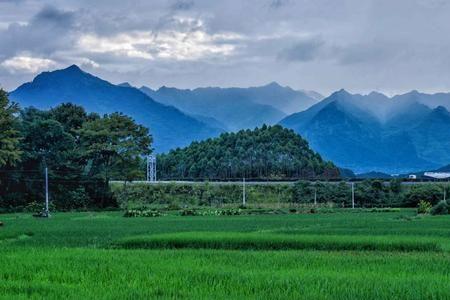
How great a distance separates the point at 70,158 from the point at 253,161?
3586 cm

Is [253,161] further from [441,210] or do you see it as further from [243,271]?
[243,271]

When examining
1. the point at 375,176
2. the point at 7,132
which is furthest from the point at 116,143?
the point at 375,176

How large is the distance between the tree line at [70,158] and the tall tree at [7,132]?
3.40 meters

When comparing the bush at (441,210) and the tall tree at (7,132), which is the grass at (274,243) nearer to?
the tall tree at (7,132)

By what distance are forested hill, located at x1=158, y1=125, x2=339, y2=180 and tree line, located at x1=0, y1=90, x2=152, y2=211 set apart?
1185 inches

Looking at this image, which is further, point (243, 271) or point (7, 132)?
point (7, 132)

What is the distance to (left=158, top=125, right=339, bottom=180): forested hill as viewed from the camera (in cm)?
8331

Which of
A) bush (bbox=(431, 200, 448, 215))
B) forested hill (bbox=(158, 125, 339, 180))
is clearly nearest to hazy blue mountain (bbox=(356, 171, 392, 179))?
forested hill (bbox=(158, 125, 339, 180))

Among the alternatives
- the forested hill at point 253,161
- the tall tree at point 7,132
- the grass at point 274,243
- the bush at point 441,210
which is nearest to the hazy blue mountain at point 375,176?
the forested hill at point 253,161

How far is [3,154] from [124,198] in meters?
21.0

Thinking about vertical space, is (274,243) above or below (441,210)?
below

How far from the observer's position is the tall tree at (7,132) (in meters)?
41.3

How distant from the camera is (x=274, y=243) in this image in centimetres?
1795

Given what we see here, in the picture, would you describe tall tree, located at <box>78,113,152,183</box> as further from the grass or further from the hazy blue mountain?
the grass
